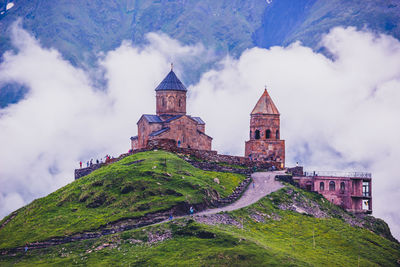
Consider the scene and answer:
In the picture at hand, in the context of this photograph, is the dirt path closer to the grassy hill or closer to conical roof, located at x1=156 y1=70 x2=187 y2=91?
the grassy hill

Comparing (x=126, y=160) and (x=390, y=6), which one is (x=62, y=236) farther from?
(x=390, y=6)

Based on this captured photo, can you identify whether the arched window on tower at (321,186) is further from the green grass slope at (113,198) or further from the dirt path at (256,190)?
the green grass slope at (113,198)

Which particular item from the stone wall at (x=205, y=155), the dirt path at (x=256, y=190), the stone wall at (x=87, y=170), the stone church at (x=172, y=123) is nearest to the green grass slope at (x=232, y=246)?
the dirt path at (x=256, y=190)

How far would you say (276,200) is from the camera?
73.6 m

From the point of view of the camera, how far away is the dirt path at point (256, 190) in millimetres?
69312

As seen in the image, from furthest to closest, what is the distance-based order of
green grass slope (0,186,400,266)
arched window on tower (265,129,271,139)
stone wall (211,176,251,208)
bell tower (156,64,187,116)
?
1. arched window on tower (265,129,271,139)
2. bell tower (156,64,187,116)
3. stone wall (211,176,251,208)
4. green grass slope (0,186,400,266)

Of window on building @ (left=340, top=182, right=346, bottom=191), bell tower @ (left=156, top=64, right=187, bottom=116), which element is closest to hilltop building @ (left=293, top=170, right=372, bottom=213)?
window on building @ (left=340, top=182, right=346, bottom=191)

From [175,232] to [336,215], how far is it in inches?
918

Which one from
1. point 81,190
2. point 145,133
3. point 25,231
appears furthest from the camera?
point 145,133

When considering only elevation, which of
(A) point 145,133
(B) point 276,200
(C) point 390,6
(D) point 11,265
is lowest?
(D) point 11,265

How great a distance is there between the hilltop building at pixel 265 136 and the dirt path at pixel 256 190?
21.4 feet

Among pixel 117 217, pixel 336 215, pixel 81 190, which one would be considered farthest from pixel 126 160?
pixel 336 215

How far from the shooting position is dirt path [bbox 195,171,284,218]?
2729 inches

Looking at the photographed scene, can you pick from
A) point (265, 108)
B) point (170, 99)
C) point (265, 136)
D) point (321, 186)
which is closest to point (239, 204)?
point (321, 186)
